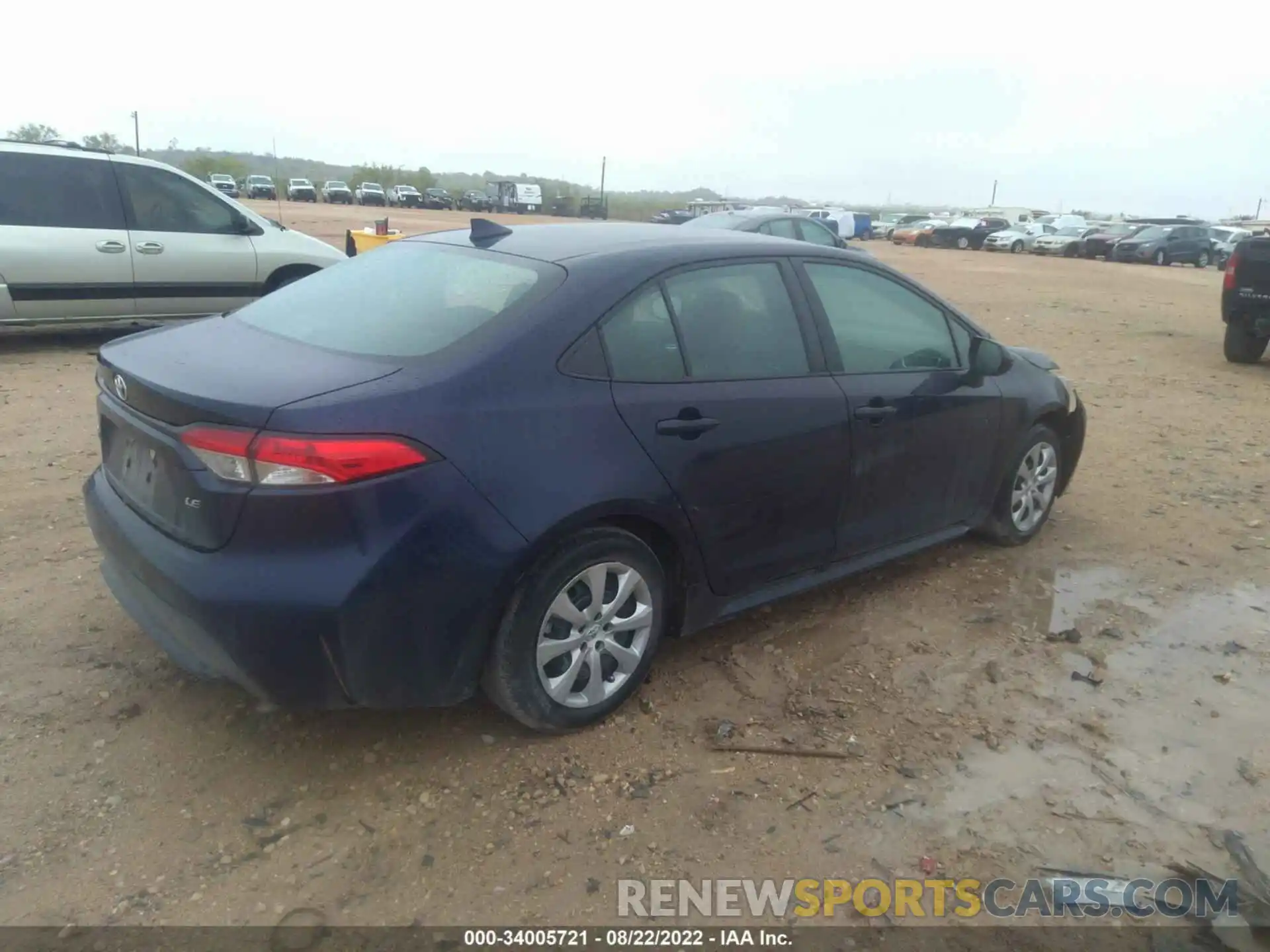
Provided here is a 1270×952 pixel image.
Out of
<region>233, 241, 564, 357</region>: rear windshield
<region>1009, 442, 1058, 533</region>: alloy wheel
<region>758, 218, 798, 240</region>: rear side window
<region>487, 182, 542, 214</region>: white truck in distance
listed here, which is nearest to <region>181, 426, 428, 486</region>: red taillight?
<region>233, 241, 564, 357</region>: rear windshield

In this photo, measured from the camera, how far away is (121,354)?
3215 millimetres

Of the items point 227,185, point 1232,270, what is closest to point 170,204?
point 1232,270

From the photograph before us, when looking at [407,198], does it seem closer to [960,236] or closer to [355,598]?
[960,236]

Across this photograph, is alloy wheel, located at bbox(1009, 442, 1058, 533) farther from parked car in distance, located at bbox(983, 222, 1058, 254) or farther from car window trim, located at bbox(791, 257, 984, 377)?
parked car in distance, located at bbox(983, 222, 1058, 254)

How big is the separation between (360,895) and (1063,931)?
1797mm

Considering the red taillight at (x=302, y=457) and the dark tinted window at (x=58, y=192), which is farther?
the dark tinted window at (x=58, y=192)

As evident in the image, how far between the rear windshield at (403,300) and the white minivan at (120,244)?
14.8 ft

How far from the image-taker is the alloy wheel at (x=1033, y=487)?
4.85m

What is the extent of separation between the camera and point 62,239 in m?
8.14

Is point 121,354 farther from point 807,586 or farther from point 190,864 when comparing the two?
point 807,586

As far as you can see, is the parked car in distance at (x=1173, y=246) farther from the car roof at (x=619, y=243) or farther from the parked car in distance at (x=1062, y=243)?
the car roof at (x=619, y=243)

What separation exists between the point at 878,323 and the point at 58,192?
739cm

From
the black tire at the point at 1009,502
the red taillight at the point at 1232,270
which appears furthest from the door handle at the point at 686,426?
the red taillight at the point at 1232,270

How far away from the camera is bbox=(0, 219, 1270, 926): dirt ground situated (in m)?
2.60
